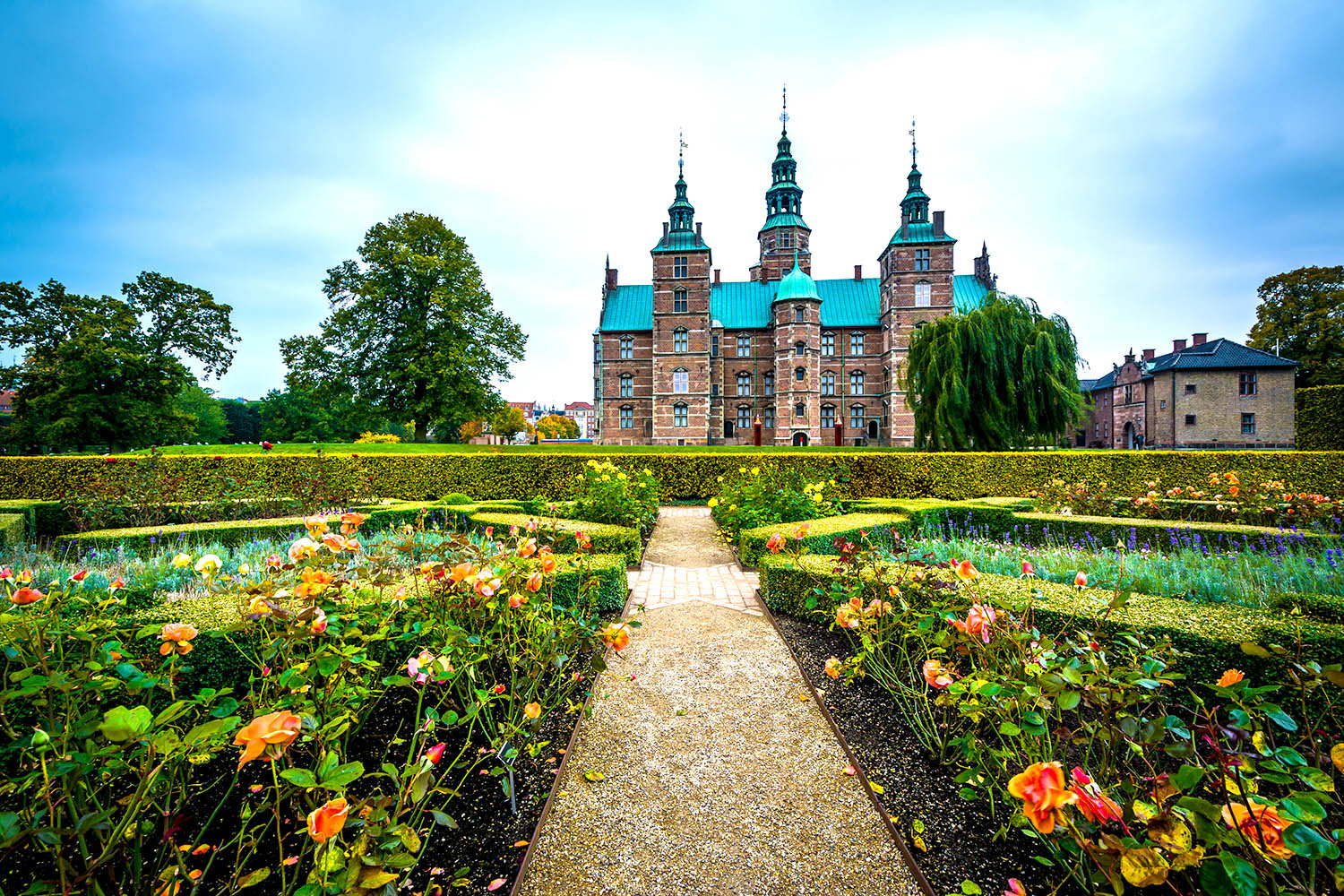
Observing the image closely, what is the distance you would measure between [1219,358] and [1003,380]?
3179cm

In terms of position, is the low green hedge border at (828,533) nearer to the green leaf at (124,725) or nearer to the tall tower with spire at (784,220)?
the green leaf at (124,725)

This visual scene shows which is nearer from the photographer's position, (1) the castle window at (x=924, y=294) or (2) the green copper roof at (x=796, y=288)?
(1) the castle window at (x=924, y=294)

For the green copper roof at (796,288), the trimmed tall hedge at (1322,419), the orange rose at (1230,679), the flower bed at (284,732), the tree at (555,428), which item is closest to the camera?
the flower bed at (284,732)

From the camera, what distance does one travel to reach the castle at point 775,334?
1280 inches

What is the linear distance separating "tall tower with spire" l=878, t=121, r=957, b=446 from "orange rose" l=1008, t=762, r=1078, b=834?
109 feet

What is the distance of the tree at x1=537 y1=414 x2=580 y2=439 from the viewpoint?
178 feet

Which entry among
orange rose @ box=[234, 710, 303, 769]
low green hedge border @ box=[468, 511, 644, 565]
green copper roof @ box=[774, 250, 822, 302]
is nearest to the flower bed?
orange rose @ box=[234, 710, 303, 769]

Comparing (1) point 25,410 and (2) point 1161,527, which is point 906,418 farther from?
(1) point 25,410

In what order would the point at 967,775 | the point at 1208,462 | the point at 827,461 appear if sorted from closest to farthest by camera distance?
1. the point at 967,775
2. the point at 1208,462
3. the point at 827,461

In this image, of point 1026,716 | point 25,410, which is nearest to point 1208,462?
point 1026,716

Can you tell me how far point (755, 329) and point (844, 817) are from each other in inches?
1388

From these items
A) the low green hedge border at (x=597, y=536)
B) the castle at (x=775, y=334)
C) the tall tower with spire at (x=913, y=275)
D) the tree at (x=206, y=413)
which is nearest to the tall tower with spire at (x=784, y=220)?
the castle at (x=775, y=334)

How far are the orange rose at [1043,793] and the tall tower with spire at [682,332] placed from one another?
31.4 metres

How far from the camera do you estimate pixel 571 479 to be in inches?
444
